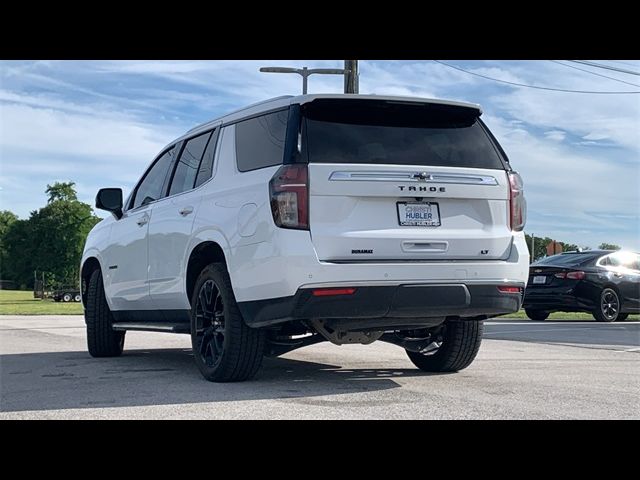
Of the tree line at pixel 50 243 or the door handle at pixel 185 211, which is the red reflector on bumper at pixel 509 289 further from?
the tree line at pixel 50 243

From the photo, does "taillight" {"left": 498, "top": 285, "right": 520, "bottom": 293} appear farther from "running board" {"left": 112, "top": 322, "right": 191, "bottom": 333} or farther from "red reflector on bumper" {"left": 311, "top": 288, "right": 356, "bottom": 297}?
"running board" {"left": 112, "top": 322, "right": 191, "bottom": 333}

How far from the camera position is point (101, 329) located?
29.6ft

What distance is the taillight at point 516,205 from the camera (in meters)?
6.44

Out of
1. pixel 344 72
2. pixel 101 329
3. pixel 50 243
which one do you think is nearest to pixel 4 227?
pixel 50 243

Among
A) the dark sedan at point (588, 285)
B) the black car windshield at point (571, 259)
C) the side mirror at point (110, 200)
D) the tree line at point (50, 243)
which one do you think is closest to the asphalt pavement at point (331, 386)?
the side mirror at point (110, 200)

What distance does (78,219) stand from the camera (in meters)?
94.3

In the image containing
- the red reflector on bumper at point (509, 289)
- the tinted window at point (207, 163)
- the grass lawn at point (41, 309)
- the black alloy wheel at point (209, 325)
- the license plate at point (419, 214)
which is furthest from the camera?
the grass lawn at point (41, 309)

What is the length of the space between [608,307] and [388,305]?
1204 cm

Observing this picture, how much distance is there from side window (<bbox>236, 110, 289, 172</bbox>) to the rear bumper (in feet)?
3.26

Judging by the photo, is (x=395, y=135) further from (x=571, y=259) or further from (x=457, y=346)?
(x=571, y=259)

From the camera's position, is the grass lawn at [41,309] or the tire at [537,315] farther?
the grass lawn at [41,309]

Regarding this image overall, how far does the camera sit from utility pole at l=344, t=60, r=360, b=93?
72.4 feet
